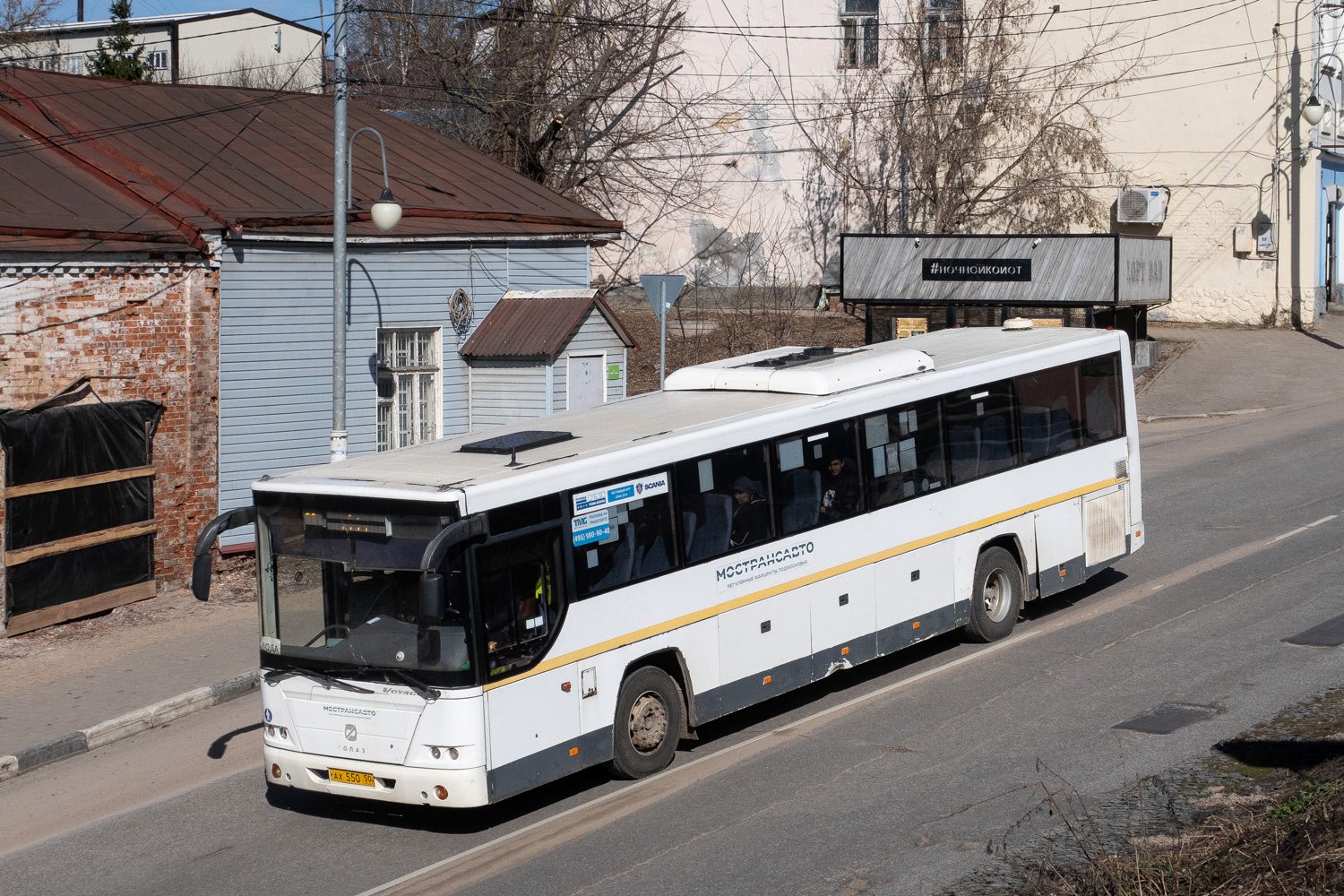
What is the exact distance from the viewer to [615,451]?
380 inches

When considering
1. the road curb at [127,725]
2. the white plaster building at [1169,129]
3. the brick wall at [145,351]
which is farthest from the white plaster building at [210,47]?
the road curb at [127,725]

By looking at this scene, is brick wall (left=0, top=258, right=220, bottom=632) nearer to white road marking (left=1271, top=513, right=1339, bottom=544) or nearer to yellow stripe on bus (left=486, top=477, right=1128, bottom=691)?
yellow stripe on bus (left=486, top=477, right=1128, bottom=691)

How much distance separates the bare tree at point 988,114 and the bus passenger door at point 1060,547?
81.6 feet

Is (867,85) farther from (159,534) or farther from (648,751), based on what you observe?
(648,751)

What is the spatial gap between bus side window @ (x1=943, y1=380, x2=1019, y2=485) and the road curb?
687 cm

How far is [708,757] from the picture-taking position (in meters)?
10.3

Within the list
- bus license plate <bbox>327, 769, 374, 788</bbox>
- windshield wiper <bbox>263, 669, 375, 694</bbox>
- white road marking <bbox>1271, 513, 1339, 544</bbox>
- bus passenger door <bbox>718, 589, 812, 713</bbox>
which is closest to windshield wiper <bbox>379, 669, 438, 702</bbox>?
windshield wiper <bbox>263, 669, 375, 694</bbox>

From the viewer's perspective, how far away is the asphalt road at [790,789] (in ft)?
26.8

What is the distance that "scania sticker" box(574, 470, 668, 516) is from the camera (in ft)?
30.7

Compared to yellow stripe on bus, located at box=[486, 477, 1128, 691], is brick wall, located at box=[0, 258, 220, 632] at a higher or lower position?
higher

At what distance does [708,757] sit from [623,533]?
76.0 inches

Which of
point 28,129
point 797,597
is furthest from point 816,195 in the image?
point 797,597

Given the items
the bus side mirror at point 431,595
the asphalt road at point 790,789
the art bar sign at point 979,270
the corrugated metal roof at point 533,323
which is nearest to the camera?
the bus side mirror at point 431,595

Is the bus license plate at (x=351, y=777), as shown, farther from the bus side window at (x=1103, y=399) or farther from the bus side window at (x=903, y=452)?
the bus side window at (x=1103, y=399)
